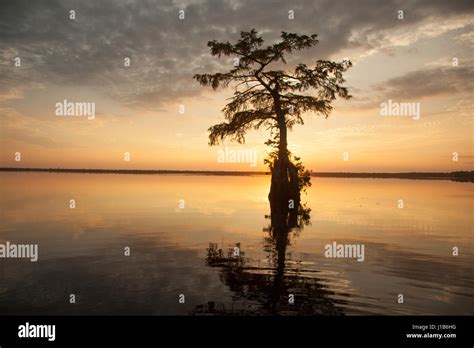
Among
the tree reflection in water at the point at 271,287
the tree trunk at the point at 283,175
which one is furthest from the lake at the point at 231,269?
the tree trunk at the point at 283,175

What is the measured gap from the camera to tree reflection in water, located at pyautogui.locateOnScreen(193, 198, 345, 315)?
9.67 m

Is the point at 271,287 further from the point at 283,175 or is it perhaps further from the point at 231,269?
the point at 283,175

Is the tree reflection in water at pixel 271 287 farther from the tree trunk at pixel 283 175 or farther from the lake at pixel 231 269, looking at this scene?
the tree trunk at pixel 283 175

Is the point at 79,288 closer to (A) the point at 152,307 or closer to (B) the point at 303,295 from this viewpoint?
(A) the point at 152,307

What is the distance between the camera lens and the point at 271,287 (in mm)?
A: 11508

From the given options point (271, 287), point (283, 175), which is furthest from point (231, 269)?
point (283, 175)

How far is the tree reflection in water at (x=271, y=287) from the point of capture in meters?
9.67

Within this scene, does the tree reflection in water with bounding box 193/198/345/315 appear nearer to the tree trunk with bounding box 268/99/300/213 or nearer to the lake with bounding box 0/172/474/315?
the lake with bounding box 0/172/474/315

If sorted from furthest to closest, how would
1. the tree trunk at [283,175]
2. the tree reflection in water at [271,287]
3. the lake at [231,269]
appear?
the tree trunk at [283,175] < the lake at [231,269] < the tree reflection in water at [271,287]

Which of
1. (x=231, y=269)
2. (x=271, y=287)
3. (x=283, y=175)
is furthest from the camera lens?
(x=283, y=175)

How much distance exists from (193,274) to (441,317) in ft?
24.0

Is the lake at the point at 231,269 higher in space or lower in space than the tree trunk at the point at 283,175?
lower

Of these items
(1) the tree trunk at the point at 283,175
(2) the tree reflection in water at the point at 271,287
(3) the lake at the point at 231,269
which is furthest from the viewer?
(1) the tree trunk at the point at 283,175

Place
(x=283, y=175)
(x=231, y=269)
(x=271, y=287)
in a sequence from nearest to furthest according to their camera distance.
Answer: (x=271, y=287) → (x=231, y=269) → (x=283, y=175)
